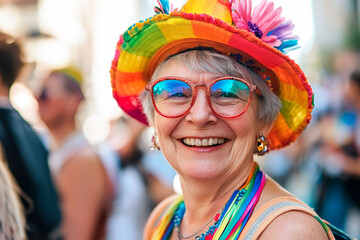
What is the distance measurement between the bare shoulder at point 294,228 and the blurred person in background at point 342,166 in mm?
3700

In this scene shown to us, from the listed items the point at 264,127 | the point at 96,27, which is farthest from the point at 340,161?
the point at 96,27

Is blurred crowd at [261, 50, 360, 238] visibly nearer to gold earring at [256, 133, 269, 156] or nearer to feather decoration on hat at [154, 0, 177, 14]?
gold earring at [256, 133, 269, 156]

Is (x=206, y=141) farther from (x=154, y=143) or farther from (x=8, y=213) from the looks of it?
(x=8, y=213)

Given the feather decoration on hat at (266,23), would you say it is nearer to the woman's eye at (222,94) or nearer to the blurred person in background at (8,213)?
the woman's eye at (222,94)

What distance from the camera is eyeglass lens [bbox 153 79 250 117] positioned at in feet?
6.31

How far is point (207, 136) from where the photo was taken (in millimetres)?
1976

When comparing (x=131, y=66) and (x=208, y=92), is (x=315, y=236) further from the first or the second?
(x=131, y=66)

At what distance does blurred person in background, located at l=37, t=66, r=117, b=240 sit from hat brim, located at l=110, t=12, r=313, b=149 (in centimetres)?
181

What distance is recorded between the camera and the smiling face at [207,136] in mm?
1947

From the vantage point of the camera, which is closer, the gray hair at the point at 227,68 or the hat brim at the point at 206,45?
the hat brim at the point at 206,45

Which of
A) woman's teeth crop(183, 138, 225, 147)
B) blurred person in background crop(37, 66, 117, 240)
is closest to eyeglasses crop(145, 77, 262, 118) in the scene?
woman's teeth crop(183, 138, 225, 147)

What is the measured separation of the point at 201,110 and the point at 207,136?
122 mm

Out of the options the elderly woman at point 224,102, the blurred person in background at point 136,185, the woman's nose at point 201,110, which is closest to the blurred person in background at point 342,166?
the blurred person in background at point 136,185

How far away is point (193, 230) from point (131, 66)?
0.86 metres
